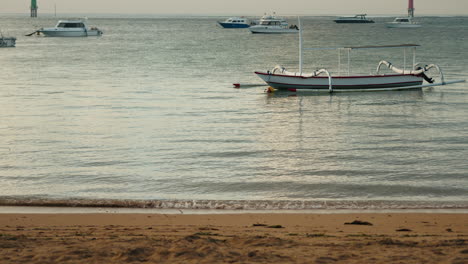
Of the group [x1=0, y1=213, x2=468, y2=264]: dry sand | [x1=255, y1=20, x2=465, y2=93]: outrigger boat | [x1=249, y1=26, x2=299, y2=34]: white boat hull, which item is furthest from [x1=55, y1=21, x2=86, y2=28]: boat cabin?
[x1=0, y1=213, x2=468, y2=264]: dry sand

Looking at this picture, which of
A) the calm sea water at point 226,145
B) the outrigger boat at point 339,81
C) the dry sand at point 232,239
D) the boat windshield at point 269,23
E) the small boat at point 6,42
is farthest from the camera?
the boat windshield at point 269,23

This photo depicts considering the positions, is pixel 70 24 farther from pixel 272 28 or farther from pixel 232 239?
pixel 232 239

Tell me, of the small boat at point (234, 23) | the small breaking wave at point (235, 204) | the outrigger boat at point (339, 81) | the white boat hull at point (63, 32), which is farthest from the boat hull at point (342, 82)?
the small boat at point (234, 23)

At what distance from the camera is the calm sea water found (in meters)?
16.8

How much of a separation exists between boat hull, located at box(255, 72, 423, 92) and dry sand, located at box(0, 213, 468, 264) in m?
27.7

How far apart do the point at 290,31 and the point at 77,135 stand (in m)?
129

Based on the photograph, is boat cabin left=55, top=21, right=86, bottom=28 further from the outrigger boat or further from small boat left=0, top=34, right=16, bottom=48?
the outrigger boat

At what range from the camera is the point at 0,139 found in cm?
2506

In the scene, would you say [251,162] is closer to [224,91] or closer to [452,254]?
[452,254]

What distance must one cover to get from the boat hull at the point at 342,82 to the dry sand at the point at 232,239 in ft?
90.9

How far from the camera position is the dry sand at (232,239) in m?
9.01

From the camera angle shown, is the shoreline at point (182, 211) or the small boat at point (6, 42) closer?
the shoreline at point (182, 211)

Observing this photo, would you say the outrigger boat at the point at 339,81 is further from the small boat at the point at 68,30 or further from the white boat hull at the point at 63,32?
the small boat at the point at 68,30

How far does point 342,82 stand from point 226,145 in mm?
17965
